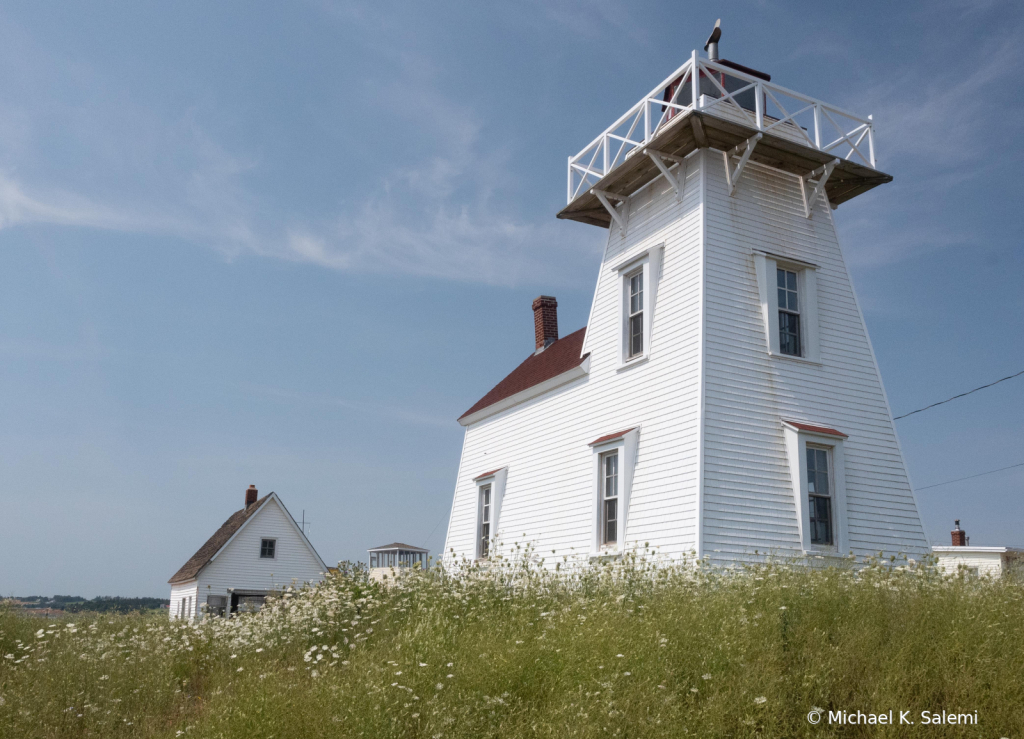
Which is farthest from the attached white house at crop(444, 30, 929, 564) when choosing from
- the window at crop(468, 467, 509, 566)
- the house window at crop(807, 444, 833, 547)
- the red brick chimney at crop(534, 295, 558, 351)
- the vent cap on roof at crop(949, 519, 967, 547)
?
the vent cap on roof at crop(949, 519, 967, 547)

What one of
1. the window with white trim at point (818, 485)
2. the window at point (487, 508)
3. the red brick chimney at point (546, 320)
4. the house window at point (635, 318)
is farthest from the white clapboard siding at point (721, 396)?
the red brick chimney at point (546, 320)

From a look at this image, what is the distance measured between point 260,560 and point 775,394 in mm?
32297

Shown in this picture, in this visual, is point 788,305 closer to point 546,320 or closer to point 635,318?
point 635,318

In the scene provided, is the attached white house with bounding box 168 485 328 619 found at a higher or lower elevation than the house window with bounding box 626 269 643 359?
lower

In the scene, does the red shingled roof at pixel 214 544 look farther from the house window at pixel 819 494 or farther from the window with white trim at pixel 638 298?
the house window at pixel 819 494

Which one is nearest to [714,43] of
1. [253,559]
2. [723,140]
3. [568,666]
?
[723,140]

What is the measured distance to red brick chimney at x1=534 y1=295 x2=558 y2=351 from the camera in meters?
24.3

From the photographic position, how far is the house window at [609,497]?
50.5 ft

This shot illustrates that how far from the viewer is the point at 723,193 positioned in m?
15.2

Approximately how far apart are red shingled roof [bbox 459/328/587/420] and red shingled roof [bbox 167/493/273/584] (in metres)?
21.8

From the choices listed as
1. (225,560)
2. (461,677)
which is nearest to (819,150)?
(461,677)

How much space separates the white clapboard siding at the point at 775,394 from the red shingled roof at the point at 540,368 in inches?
158

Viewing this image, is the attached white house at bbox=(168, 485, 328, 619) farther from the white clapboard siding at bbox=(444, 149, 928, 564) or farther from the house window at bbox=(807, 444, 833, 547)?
the house window at bbox=(807, 444, 833, 547)

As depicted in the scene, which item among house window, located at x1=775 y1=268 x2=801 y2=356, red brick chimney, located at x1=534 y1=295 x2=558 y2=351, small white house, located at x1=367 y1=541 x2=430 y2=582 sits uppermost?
red brick chimney, located at x1=534 y1=295 x2=558 y2=351
